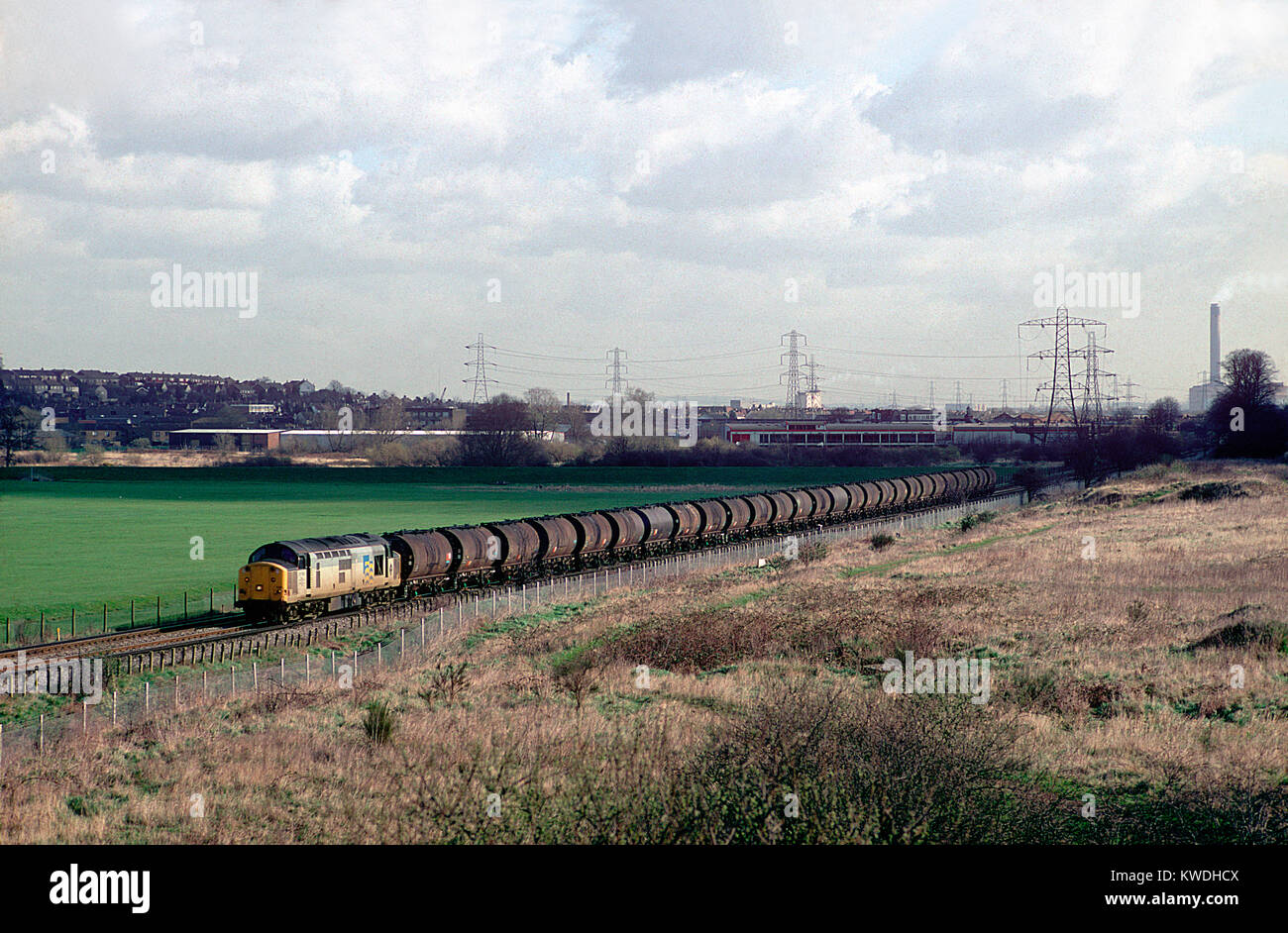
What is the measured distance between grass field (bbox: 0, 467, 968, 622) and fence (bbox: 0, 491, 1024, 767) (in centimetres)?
1209

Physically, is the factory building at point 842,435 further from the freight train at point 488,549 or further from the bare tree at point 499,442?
the freight train at point 488,549

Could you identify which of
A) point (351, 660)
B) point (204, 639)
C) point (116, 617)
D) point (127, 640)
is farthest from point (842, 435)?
point (127, 640)

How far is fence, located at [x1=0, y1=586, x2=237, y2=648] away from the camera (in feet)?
116

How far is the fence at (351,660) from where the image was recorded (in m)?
23.1

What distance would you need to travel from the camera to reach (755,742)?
14.2 metres

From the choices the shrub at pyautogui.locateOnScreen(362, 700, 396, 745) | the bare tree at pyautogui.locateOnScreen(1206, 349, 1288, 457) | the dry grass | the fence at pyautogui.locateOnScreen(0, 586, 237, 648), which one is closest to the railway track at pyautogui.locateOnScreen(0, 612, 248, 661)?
the fence at pyautogui.locateOnScreen(0, 586, 237, 648)

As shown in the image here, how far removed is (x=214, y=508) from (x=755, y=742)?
90.6 m

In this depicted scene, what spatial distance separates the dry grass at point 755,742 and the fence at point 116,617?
46.6 feet

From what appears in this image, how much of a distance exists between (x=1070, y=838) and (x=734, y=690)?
9737 mm

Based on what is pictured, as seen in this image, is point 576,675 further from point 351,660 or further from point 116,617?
point 116,617

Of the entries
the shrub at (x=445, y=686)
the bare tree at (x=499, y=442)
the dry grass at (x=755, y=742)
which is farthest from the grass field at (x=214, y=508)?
the dry grass at (x=755, y=742)

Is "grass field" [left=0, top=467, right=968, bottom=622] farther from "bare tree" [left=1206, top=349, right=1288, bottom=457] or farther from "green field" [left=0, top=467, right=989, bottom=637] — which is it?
"bare tree" [left=1206, top=349, right=1288, bottom=457]

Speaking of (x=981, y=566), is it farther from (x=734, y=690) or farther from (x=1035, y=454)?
(x=1035, y=454)
